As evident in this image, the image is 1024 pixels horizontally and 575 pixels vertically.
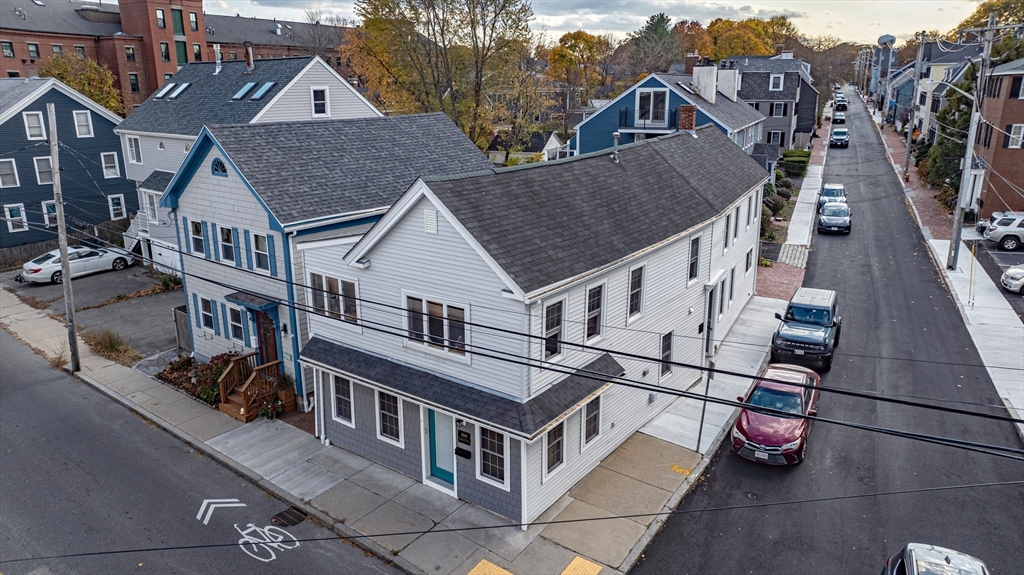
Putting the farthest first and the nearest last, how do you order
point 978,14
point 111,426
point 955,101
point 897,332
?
point 978,14, point 955,101, point 897,332, point 111,426

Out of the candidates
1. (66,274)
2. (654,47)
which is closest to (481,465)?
(66,274)

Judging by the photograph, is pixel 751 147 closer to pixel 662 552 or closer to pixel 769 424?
pixel 769 424

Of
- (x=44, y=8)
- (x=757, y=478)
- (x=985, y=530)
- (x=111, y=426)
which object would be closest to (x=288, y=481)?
(x=111, y=426)

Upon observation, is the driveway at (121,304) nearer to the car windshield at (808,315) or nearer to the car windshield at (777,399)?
the car windshield at (777,399)

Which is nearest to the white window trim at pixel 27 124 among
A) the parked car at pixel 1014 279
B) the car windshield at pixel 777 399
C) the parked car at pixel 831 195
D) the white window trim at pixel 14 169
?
the white window trim at pixel 14 169

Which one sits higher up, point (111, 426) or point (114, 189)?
point (114, 189)

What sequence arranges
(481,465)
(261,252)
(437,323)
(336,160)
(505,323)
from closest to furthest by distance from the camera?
(505,323) < (481,465) < (437,323) < (261,252) < (336,160)

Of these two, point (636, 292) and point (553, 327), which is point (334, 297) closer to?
point (553, 327)
